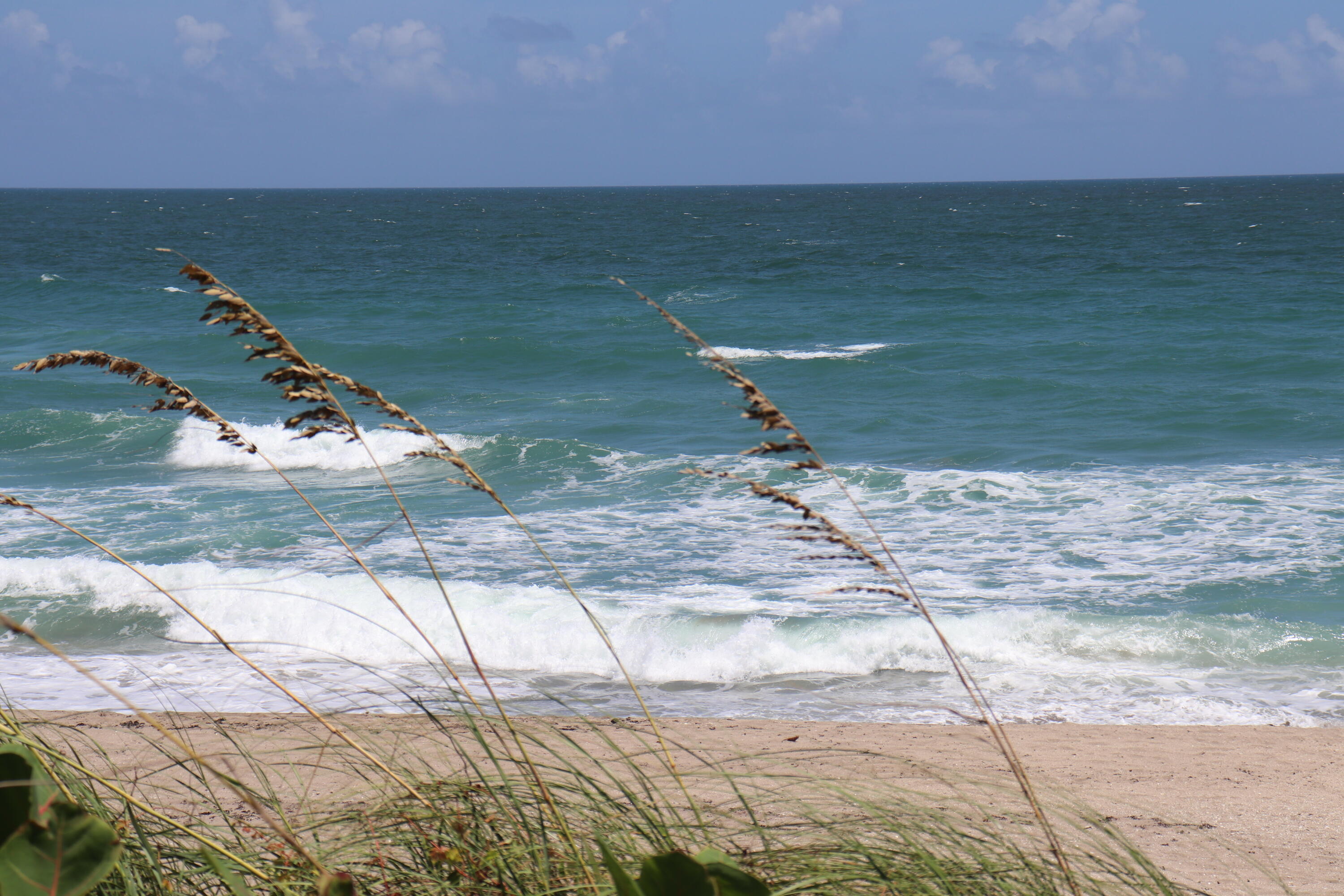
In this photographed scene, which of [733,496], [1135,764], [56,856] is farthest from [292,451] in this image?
[56,856]

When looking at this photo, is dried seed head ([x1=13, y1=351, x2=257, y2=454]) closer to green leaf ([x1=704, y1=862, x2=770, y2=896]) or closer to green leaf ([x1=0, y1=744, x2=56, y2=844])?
green leaf ([x1=0, y1=744, x2=56, y2=844])

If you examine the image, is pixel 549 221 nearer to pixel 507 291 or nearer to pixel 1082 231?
pixel 1082 231

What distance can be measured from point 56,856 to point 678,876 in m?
0.64

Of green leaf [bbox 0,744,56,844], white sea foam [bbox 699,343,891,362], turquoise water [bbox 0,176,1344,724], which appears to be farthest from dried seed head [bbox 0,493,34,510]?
white sea foam [bbox 699,343,891,362]

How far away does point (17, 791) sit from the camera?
1.16 metres

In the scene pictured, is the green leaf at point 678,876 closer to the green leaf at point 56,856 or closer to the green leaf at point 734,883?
the green leaf at point 734,883

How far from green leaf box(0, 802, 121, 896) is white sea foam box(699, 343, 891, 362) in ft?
67.9

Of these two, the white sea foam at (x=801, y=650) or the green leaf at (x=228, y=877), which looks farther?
the white sea foam at (x=801, y=650)

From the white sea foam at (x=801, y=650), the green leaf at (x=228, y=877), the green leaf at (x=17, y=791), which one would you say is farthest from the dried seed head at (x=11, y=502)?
the white sea foam at (x=801, y=650)

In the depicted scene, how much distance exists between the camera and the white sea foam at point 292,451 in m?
14.5

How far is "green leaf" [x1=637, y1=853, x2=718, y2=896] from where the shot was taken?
1123 millimetres

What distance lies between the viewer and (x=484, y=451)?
14.7 meters

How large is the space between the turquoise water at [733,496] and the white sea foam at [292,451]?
2.5 inches

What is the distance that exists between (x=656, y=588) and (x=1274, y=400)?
494 inches
